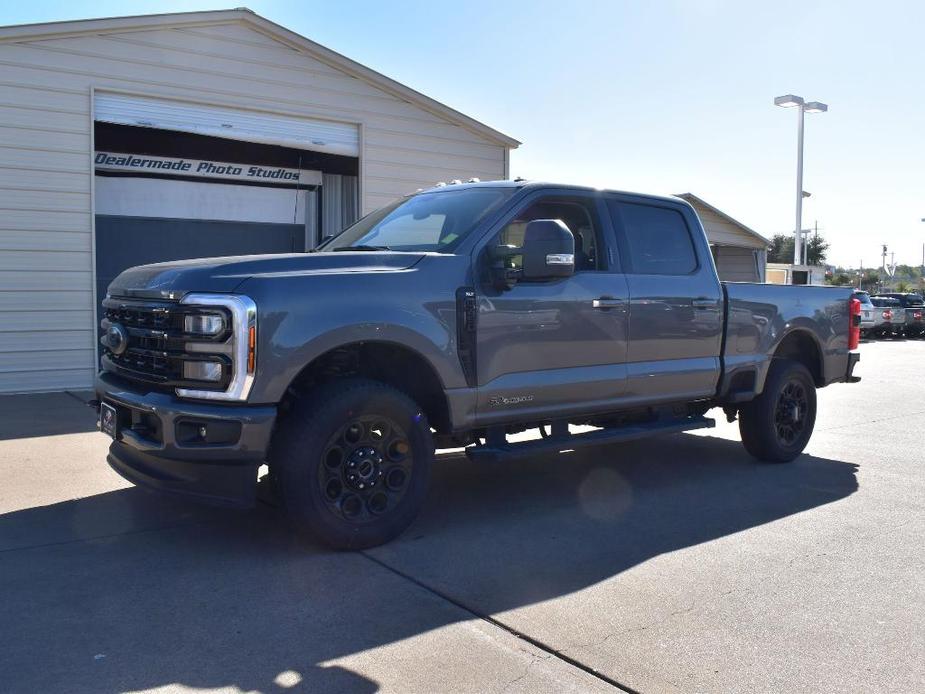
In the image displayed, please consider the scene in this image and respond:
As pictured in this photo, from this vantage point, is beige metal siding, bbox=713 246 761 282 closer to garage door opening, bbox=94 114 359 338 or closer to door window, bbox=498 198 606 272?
garage door opening, bbox=94 114 359 338

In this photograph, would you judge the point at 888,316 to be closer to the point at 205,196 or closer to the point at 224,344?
the point at 205,196

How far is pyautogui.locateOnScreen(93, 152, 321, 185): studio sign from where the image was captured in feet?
40.0

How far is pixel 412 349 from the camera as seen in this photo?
16.4 feet

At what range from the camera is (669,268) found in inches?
262

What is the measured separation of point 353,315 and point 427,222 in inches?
54.2

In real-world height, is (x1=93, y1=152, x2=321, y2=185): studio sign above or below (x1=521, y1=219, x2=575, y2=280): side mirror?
above

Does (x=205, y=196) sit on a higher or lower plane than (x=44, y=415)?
higher

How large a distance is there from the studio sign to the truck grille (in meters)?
7.69

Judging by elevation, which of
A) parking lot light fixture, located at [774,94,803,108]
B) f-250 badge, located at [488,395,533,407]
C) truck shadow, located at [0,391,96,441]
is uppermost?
parking lot light fixture, located at [774,94,803,108]

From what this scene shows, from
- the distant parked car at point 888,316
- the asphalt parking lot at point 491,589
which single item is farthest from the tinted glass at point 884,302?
the asphalt parking lot at point 491,589

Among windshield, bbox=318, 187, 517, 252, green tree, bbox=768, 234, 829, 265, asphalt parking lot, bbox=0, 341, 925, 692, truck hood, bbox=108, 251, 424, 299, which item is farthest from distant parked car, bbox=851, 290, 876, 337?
green tree, bbox=768, 234, 829, 265

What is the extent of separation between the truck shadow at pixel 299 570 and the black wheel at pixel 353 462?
19 cm

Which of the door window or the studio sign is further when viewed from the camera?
the studio sign

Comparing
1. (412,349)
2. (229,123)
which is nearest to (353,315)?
(412,349)
